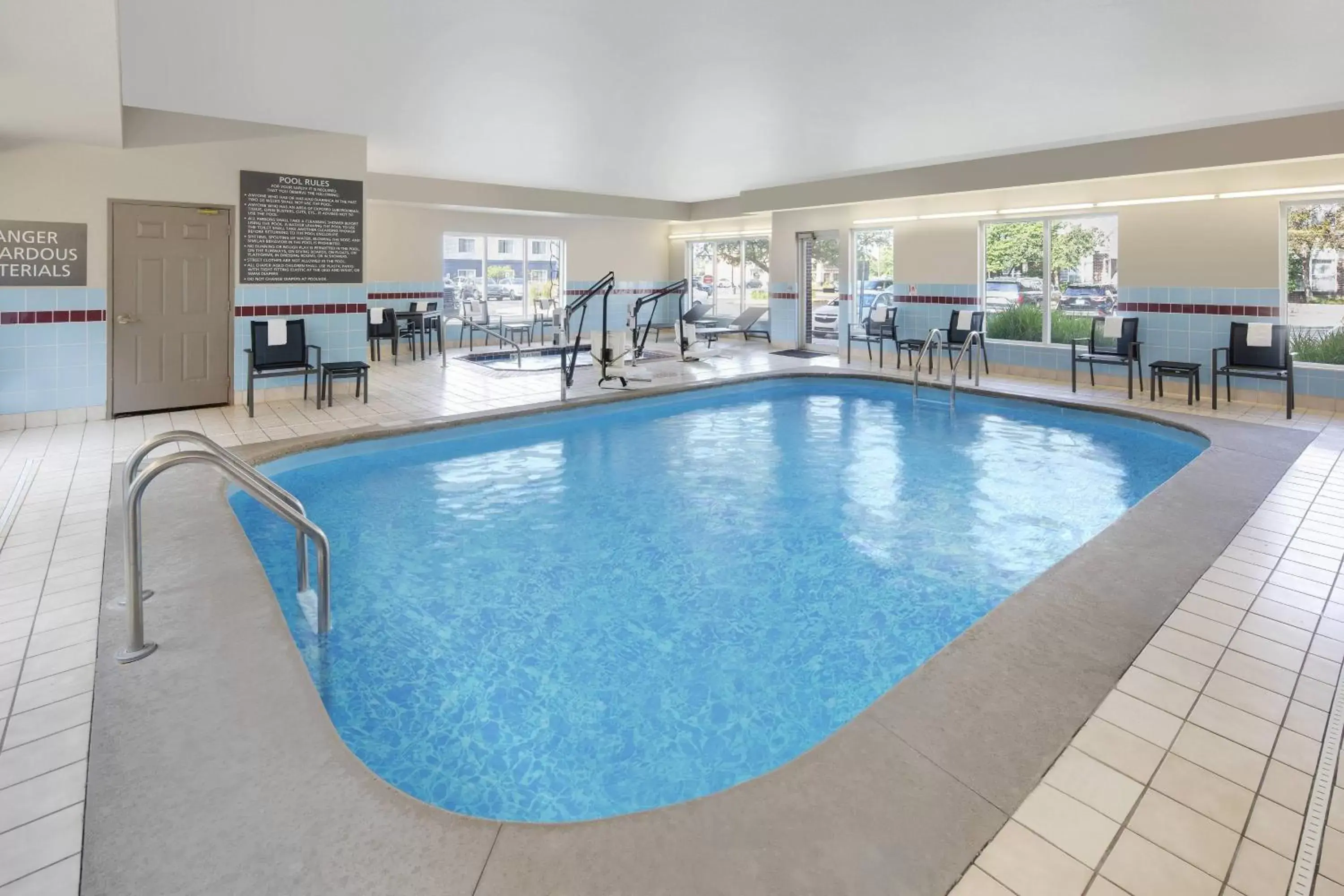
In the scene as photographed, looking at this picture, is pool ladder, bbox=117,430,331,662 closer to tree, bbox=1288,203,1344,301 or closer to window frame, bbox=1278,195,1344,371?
window frame, bbox=1278,195,1344,371

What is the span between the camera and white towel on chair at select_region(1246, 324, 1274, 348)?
253 inches

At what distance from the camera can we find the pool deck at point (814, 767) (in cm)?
139

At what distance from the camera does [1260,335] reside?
6.46 m

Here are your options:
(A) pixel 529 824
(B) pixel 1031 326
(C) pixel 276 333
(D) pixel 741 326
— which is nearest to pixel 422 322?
(C) pixel 276 333

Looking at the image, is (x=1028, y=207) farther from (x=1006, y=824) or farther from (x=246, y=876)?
(x=246, y=876)

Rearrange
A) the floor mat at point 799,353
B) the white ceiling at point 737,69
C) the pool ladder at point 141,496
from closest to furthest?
1. the pool ladder at point 141,496
2. the white ceiling at point 737,69
3. the floor mat at point 799,353

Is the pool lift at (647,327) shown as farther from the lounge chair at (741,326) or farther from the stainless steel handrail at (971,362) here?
the stainless steel handrail at (971,362)

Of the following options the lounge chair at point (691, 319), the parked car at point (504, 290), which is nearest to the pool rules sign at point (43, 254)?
the lounge chair at point (691, 319)

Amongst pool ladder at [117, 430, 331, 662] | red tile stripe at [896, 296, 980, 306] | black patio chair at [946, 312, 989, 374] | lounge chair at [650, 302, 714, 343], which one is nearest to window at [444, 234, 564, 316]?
lounge chair at [650, 302, 714, 343]

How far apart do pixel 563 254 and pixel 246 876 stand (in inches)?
481

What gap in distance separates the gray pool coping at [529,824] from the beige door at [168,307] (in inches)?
167

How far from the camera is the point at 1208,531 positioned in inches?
132

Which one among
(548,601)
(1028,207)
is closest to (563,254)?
(1028,207)

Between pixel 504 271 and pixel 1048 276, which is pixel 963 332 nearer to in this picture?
pixel 1048 276
